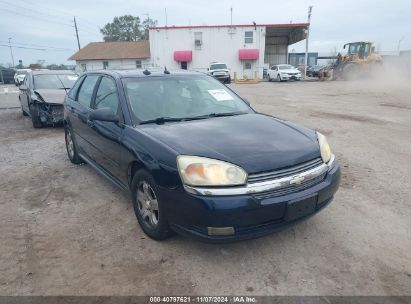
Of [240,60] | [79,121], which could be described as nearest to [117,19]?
[240,60]

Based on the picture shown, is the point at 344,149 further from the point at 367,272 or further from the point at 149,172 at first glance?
the point at 149,172

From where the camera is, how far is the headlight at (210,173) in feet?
8.41

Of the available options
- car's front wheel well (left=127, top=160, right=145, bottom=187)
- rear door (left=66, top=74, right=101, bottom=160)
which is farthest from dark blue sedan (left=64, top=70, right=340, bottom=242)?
rear door (left=66, top=74, right=101, bottom=160)

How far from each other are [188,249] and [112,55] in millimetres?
47241

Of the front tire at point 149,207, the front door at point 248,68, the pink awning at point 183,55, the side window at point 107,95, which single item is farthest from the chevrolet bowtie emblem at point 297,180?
the front door at point 248,68

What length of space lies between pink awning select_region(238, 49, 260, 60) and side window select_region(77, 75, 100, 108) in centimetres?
3345

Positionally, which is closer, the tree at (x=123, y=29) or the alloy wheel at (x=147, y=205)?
the alloy wheel at (x=147, y=205)

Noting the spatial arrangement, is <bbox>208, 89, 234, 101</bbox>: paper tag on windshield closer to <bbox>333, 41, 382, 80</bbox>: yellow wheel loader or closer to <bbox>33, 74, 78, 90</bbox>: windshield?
<bbox>33, 74, 78, 90</bbox>: windshield

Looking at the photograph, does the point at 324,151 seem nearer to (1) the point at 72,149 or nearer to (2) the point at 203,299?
(2) the point at 203,299

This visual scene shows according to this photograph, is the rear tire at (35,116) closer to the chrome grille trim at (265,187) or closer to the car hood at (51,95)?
the car hood at (51,95)

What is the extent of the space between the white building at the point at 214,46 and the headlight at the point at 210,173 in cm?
3424

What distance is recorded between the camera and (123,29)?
7344 cm

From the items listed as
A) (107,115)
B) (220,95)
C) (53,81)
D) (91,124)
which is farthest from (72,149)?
(53,81)

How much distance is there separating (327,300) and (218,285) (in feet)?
2.66
